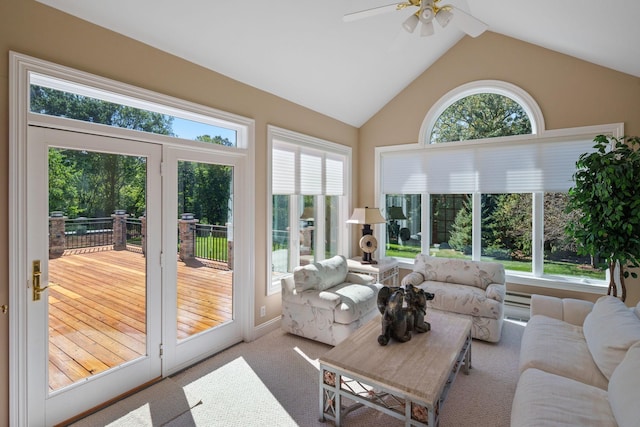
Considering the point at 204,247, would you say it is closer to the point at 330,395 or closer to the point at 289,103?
the point at 330,395

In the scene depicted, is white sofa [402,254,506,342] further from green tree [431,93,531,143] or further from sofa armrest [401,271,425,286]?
green tree [431,93,531,143]

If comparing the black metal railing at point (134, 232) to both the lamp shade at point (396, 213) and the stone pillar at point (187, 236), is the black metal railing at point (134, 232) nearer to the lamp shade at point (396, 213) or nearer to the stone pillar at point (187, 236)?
the stone pillar at point (187, 236)

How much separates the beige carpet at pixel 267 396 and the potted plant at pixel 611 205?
52.7 inches

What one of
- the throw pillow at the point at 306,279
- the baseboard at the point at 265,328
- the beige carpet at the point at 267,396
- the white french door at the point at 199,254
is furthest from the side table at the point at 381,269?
the white french door at the point at 199,254

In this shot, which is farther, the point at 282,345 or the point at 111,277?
the point at 282,345

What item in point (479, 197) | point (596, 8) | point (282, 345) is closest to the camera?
point (596, 8)

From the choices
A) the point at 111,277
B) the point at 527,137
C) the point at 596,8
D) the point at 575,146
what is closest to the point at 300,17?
the point at 596,8

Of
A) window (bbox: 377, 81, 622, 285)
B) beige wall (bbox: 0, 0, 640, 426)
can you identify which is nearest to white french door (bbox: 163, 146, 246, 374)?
beige wall (bbox: 0, 0, 640, 426)

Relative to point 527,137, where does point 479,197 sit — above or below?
below

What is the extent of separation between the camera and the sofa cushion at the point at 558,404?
1570 millimetres

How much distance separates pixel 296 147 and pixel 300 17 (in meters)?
1.58

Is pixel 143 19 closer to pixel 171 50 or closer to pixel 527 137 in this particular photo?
pixel 171 50

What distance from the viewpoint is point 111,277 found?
101 inches

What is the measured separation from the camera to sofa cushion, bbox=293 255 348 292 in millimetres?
3572
